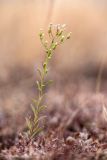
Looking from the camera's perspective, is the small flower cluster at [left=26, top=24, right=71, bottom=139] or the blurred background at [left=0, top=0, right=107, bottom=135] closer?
the small flower cluster at [left=26, top=24, right=71, bottom=139]

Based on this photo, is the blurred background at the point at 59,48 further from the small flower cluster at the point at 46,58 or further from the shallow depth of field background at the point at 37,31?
the small flower cluster at the point at 46,58

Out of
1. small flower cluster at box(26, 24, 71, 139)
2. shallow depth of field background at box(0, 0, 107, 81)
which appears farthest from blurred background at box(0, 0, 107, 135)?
small flower cluster at box(26, 24, 71, 139)

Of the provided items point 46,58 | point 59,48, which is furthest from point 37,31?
point 46,58

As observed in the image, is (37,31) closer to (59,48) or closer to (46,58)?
(59,48)

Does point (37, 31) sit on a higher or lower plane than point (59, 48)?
higher

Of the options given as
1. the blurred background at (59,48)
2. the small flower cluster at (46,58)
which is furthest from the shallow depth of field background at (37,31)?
the small flower cluster at (46,58)

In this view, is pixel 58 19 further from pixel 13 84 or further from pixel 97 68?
pixel 13 84

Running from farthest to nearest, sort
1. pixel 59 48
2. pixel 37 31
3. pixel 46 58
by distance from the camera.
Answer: pixel 37 31 < pixel 59 48 < pixel 46 58

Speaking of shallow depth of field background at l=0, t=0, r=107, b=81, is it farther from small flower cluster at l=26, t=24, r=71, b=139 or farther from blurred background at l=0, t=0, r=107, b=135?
small flower cluster at l=26, t=24, r=71, b=139

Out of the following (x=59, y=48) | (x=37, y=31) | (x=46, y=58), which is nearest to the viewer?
(x=46, y=58)
